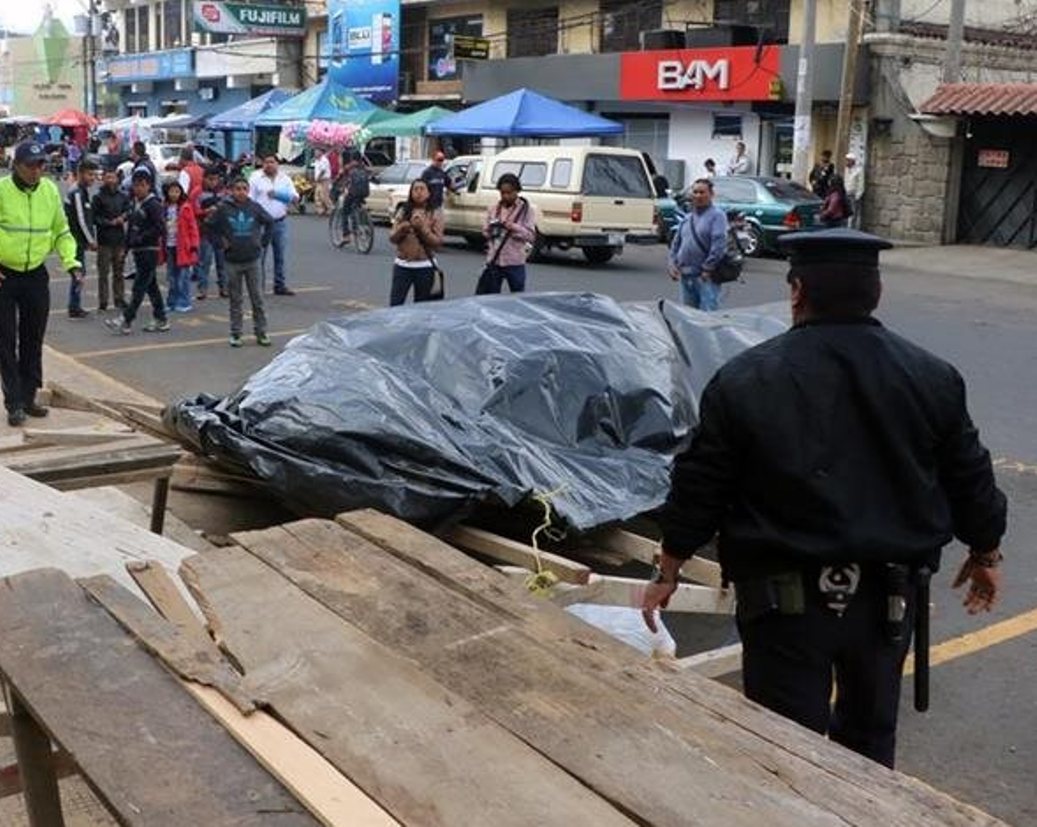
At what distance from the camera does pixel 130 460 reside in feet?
17.6

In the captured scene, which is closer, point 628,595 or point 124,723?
point 124,723

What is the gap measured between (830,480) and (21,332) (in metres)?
6.47

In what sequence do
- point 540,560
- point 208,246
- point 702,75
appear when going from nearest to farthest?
point 540,560 < point 208,246 < point 702,75

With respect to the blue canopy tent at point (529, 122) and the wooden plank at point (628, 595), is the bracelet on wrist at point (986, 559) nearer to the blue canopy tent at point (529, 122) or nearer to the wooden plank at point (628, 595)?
the wooden plank at point (628, 595)

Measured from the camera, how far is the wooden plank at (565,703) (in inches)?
79.8

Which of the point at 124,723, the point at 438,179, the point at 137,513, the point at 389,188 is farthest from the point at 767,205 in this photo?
the point at 124,723

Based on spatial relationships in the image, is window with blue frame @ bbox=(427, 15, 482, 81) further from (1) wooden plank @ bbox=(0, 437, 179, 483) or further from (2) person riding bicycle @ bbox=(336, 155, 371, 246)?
(1) wooden plank @ bbox=(0, 437, 179, 483)

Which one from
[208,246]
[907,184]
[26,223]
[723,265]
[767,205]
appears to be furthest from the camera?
[907,184]

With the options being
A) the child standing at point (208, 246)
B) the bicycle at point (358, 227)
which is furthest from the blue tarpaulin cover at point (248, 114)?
the child standing at point (208, 246)

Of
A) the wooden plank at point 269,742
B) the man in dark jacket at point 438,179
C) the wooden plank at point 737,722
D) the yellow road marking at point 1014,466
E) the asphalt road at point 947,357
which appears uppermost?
the man in dark jacket at point 438,179

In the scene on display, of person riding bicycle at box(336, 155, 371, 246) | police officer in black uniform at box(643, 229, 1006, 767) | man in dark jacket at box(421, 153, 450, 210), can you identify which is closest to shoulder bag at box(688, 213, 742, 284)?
police officer in black uniform at box(643, 229, 1006, 767)

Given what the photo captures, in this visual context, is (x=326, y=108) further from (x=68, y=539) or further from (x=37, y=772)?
(x=37, y=772)

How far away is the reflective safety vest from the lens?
7.83 meters

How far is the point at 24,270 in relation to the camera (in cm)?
796
